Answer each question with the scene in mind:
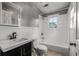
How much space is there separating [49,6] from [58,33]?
46cm

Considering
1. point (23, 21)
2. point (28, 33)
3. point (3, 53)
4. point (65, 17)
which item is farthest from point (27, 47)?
point (65, 17)

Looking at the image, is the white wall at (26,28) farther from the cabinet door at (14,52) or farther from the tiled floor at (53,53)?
the tiled floor at (53,53)

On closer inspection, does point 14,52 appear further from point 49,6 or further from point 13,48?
point 49,6

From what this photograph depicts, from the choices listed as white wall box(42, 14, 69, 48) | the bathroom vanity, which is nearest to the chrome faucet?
the bathroom vanity

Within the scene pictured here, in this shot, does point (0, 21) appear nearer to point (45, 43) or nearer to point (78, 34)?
point (45, 43)

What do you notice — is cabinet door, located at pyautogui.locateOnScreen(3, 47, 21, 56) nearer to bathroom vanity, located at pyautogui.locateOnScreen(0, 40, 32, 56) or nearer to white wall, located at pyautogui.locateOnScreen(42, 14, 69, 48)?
bathroom vanity, located at pyautogui.locateOnScreen(0, 40, 32, 56)

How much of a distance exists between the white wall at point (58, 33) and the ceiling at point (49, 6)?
4.8 inches

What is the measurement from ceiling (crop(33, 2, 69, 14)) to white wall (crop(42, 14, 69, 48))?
0.40ft

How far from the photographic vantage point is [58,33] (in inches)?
40.2

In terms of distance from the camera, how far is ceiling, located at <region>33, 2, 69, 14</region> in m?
0.94

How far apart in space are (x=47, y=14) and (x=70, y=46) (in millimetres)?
655

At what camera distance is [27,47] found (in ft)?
3.97

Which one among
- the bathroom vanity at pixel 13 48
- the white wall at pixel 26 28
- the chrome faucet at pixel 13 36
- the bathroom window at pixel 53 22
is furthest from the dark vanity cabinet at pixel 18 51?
the bathroom window at pixel 53 22

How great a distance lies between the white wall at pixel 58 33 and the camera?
0.98m
